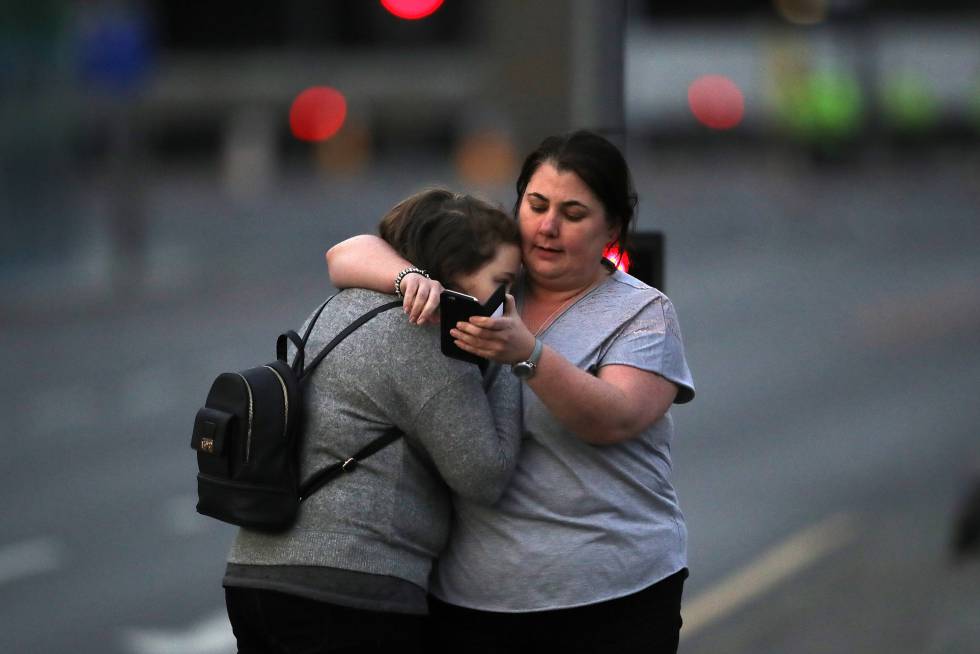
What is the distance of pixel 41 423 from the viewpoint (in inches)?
462

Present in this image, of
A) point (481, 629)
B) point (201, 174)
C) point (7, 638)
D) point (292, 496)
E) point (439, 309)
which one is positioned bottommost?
point (201, 174)

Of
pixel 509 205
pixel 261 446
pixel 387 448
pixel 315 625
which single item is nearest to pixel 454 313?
pixel 387 448

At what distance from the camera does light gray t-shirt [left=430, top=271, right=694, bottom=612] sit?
2.84 m

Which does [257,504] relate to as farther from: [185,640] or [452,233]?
[185,640]

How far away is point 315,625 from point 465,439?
0.46 metres

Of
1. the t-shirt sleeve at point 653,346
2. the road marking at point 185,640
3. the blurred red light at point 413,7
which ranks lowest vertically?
the road marking at point 185,640

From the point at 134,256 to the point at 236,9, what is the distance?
133ft

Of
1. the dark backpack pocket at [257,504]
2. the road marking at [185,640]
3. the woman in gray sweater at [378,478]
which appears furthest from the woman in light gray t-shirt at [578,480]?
the road marking at [185,640]

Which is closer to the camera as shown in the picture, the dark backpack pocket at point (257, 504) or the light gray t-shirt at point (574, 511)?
the dark backpack pocket at point (257, 504)

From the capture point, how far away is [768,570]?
7.37m

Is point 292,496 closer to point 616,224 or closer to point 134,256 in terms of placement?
point 616,224

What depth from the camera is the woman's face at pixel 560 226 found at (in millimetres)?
2857

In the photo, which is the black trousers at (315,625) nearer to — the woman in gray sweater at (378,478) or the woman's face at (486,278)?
the woman in gray sweater at (378,478)

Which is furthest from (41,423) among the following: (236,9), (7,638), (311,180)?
(236,9)
